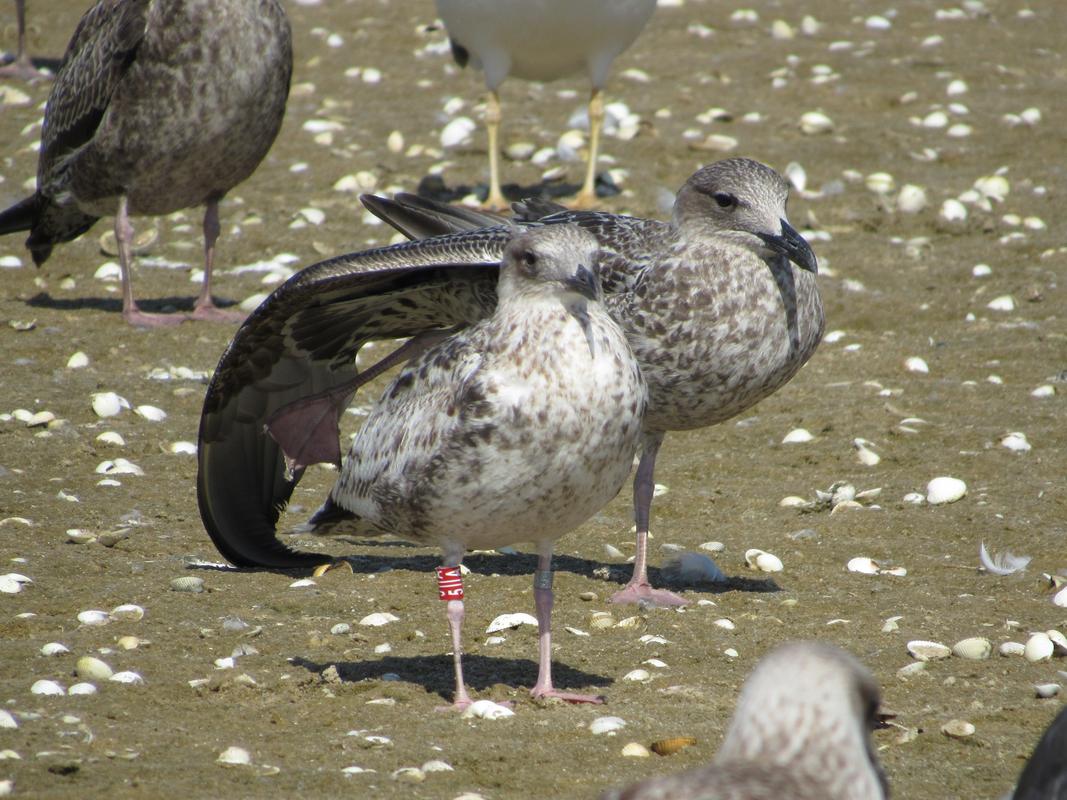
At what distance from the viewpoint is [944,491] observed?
690 centimetres

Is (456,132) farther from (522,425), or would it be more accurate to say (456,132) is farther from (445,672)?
(522,425)

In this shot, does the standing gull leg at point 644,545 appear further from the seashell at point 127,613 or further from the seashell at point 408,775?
the seashell at point 408,775

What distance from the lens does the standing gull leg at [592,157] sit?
11.1 metres

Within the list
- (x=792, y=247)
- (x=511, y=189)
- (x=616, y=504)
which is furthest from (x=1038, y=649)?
(x=511, y=189)

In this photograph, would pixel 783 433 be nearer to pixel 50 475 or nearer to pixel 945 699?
pixel 945 699

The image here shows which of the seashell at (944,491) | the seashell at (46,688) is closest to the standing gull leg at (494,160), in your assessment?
the seashell at (944,491)

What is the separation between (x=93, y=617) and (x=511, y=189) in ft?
23.5

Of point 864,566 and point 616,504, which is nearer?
point 864,566

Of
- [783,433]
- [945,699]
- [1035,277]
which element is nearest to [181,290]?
[783,433]

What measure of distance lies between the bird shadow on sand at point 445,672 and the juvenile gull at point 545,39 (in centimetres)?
621

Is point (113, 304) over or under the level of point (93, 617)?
under

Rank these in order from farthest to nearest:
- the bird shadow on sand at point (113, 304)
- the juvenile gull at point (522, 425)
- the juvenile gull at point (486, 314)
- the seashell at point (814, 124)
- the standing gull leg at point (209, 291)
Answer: the seashell at point (814, 124), the bird shadow on sand at point (113, 304), the standing gull leg at point (209, 291), the juvenile gull at point (486, 314), the juvenile gull at point (522, 425)

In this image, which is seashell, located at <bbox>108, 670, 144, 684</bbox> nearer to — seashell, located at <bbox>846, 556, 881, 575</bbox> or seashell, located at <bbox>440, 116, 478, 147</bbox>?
seashell, located at <bbox>846, 556, 881, 575</bbox>

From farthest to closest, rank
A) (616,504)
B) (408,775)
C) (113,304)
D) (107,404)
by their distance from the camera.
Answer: (113,304)
(107,404)
(616,504)
(408,775)
